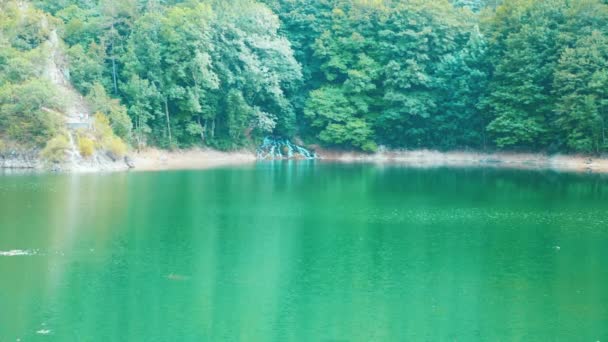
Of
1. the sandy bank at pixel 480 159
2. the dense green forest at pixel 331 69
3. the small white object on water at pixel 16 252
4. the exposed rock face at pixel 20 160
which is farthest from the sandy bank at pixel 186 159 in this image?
the small white object on water at pixel 16 252

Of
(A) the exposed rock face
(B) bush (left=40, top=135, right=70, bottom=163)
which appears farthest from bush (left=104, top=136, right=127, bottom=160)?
(A) the exposed rock face

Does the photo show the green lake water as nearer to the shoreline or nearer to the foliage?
the shoreline

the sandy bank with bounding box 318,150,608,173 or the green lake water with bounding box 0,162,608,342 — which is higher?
the sandy bank with bounding box 318,150,608,173

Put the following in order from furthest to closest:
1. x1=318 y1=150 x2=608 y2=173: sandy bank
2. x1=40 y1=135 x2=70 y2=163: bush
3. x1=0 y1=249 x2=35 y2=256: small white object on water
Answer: x1=318 y1=150 x2=608 y2=173: sandy bank
x1=40 y1=135 x2=70 y2=163: bush
x1=0 y1=249 x2=35 y2=256: small white object on water

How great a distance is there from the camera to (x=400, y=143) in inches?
2618

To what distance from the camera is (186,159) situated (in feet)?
202

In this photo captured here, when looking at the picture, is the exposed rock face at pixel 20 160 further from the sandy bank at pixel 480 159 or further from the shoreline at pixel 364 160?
the sandy bank at pixel 480 159

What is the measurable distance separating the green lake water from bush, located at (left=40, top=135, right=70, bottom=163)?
6.68 meters

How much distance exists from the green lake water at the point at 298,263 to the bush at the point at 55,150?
6.68m

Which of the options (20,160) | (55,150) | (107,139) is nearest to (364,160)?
(107,139)

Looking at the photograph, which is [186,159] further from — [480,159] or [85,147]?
[480,159]

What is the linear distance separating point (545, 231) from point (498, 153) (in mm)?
33854

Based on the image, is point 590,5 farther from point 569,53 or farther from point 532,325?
point 532,325

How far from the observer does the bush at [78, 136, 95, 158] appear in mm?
50781
